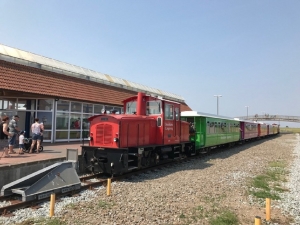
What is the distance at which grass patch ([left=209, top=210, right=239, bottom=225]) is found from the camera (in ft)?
17.6

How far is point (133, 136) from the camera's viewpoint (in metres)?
9.90

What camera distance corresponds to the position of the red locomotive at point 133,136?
30.3ft

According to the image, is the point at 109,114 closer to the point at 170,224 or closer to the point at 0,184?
the point at 0,184

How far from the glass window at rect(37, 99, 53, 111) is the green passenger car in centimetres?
851

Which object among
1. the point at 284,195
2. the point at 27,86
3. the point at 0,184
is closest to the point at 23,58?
the point at 27,86

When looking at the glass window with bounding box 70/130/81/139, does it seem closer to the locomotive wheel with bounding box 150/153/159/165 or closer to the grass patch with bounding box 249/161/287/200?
the locomotive wheel with bounding box 150/153/159/165

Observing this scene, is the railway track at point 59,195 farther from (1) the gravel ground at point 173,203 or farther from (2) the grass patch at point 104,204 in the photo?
(2) the grass patch at point 104,204

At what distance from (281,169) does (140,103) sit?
7.88 meters

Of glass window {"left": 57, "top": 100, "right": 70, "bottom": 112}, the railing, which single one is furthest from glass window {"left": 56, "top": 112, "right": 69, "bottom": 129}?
the railing

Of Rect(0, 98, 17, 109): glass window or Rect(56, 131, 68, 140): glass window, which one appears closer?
Rect(0, 98, 17, 109): glass window

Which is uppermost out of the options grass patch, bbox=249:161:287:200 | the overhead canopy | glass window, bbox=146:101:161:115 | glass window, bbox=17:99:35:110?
the overhead canopy

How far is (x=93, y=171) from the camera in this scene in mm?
9586

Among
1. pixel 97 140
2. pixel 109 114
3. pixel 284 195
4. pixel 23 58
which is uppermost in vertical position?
pixel 23 58

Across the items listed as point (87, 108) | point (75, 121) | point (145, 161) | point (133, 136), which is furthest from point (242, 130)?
point (133, 136)
